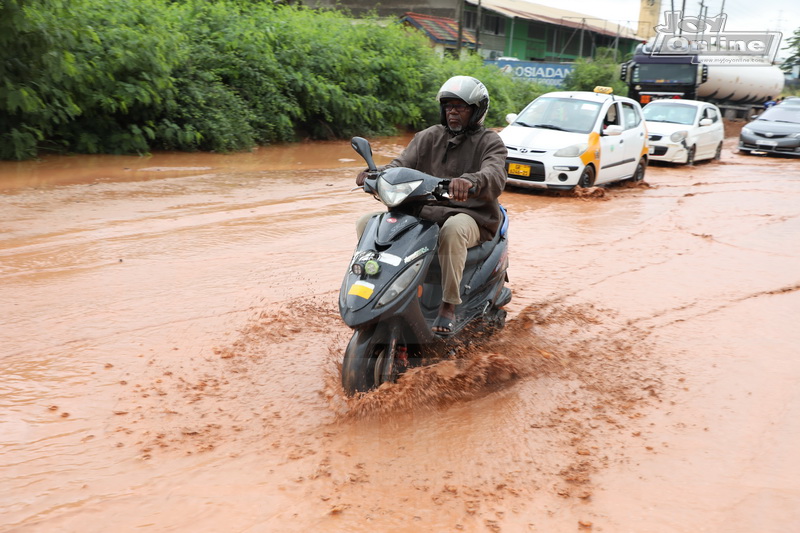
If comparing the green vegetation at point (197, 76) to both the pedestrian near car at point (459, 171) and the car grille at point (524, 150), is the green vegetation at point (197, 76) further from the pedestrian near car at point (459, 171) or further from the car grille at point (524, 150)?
the pedestrian near car at point (459, 171)

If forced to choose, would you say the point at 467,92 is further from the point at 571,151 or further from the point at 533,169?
the point at 571,151

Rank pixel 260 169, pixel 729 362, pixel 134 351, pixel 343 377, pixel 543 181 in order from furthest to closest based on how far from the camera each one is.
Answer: pixel 260 169 < pixel 543 181 < pixel 729 362 < pixel 134 351 < pixel 343 377

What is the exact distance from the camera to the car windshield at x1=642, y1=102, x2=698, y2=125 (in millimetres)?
18766

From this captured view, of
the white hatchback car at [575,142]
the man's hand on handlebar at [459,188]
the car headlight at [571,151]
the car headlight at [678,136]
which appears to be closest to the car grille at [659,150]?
the car headlight at [678,136]

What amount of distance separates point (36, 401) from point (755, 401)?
4344 mm

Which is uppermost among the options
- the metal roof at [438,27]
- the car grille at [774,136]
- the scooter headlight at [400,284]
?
the metal roof at [438,27]

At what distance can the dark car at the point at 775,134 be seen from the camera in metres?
20.8

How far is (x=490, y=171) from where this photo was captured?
14.8 ft

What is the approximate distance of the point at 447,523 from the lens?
3223 millimetres

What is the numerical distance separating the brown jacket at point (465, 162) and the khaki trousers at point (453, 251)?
0.53 ft

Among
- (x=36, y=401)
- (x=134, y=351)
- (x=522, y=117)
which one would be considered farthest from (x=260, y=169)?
(x=36, y=401)

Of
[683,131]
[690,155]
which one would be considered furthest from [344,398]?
[690,155]

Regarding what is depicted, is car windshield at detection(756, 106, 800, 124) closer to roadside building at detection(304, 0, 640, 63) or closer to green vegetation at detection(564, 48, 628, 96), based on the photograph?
green vegetation at detection(564, 48, 628, 96)

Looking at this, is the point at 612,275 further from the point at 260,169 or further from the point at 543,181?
the point at 260,169
